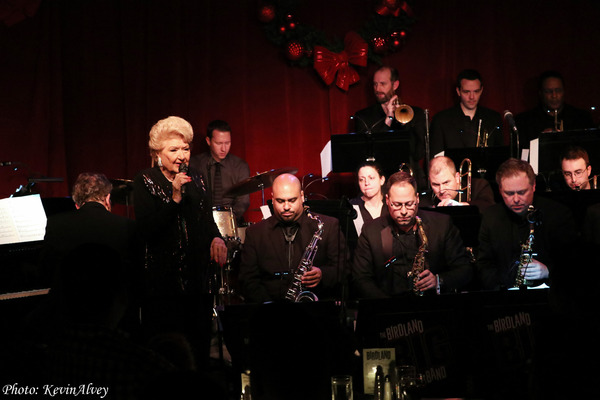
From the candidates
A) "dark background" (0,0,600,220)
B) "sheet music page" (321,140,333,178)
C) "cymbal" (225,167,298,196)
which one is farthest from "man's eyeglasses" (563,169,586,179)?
"dark background" (0,0,600,220)

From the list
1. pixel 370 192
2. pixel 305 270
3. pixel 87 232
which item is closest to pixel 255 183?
pixel 370 192

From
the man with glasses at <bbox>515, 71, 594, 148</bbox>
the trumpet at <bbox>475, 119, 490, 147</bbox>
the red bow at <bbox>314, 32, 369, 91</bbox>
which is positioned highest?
the red bow at <bbox>314, 32, 369, 91</bbox>

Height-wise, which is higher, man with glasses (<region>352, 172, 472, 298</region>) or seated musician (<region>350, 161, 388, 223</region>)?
seated musician (<region>350, 161, 388, 223</region>)

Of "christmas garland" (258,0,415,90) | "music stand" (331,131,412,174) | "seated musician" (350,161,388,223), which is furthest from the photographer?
"christmas garland" (258,0,415,90)

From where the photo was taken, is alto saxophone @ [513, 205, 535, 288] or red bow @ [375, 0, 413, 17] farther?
red bow @ [375, 0, 413, 17]

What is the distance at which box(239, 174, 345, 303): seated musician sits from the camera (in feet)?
17.1

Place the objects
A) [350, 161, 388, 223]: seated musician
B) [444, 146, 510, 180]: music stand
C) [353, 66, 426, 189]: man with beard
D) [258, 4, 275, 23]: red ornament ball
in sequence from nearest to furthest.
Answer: [350, 161, 388, 223]: seated musician, [444, 146, 510, 180]: music stand, [353, 66, 426, 189]: man with beard, [258, 4, 275, 23]: red ornament ball

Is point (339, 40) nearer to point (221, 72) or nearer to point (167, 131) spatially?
point (221, 72)

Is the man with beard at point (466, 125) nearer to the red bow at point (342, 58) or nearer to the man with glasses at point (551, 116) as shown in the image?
the man with glasses at point (551, 116)

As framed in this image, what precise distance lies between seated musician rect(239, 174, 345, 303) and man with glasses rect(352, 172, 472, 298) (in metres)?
0.28

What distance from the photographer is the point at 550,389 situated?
201cm

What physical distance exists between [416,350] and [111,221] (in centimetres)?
250

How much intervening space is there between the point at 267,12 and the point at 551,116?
12.7 feet

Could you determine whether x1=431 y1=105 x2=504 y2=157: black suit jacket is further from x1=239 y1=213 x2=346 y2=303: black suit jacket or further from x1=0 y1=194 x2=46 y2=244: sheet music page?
x1=0 y1=194 x2=46 y2=244: sheet music page
